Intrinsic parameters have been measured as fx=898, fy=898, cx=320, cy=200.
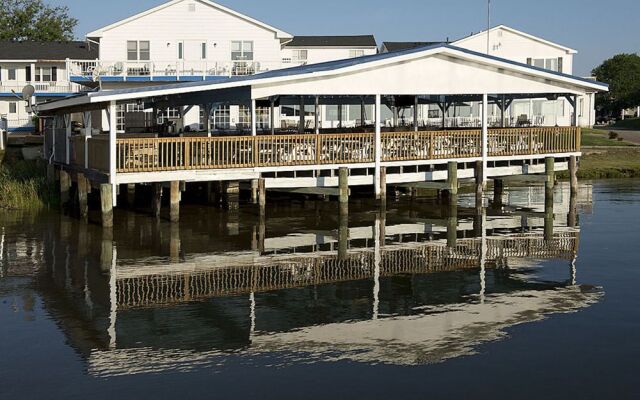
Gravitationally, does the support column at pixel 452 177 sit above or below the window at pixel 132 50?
below

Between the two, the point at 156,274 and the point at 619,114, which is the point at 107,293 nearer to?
the point at 156,274

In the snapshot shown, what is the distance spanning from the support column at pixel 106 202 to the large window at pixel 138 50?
26.2m

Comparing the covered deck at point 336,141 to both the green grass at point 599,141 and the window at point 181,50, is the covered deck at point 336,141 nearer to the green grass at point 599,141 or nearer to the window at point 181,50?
the window at point 181,50

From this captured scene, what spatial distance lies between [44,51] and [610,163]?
4087cm

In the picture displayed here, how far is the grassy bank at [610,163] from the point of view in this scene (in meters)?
47.6

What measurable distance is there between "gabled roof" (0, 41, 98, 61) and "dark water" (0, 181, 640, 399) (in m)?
39.3

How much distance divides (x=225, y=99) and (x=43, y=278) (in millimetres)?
11442

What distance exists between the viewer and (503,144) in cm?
3316

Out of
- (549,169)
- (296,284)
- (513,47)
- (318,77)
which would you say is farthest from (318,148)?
(513,47)

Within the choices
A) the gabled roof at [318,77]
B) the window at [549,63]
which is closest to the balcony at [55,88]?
the gabled roof at [318,77]

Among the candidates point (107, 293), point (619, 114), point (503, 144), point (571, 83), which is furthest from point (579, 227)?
point (619, 114)

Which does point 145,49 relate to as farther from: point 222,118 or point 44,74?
point 44,74

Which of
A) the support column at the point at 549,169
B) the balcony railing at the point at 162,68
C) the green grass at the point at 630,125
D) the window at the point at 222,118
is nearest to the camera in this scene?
the support column at the point at 549,169

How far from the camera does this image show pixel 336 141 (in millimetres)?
29688
